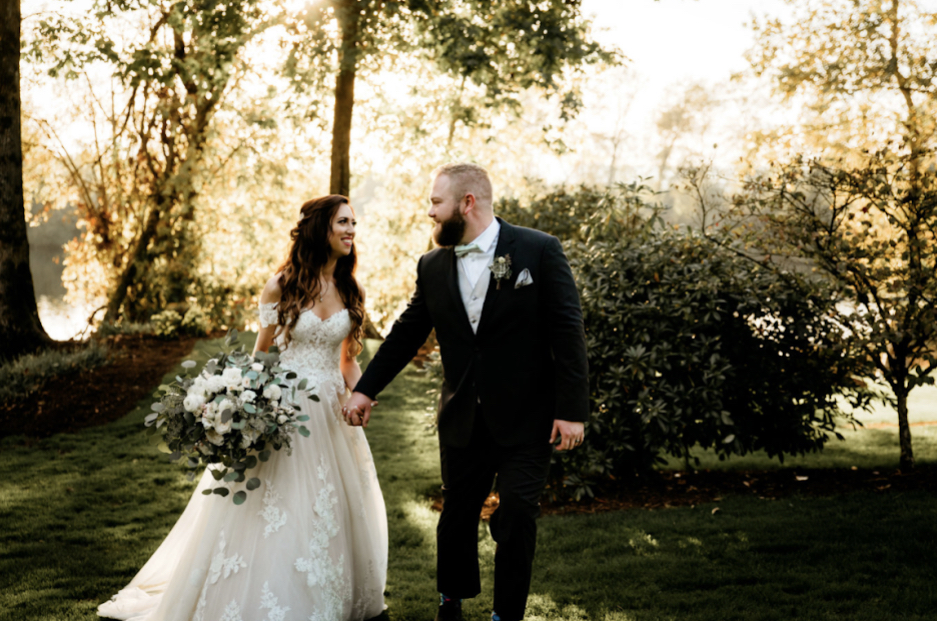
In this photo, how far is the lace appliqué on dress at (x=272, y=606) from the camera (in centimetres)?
350

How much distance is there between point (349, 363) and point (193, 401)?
3.96ft

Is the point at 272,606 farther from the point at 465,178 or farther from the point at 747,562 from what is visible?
the point at 747,562

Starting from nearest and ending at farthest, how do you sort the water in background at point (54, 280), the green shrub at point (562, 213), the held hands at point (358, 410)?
the held hands at point (358, 410), the green shrub at point (562, 213), the water in background at point (54, 280)

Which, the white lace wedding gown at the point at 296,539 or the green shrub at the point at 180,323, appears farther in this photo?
the green shrub at the point at 180,323

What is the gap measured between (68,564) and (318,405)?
2.12 meters

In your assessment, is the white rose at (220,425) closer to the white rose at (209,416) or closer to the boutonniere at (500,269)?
the white rose at (209,416)

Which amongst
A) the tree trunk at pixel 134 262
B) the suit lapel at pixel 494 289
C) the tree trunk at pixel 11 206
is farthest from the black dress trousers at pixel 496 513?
the tree trunk at pixel 134 262

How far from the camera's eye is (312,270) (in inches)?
171

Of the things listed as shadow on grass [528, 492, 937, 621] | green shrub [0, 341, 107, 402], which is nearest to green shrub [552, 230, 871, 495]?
shadow on grass [528, 492, 937, 621]

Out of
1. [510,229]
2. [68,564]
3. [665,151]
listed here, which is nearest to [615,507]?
[510,229]

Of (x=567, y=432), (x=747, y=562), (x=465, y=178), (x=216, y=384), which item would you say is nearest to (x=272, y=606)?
(x=216, y=384)

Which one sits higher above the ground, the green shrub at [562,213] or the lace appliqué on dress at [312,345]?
the green shrub at [562,213]

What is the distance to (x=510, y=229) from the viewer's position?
148 inches

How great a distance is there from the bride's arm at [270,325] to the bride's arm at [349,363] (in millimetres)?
452
